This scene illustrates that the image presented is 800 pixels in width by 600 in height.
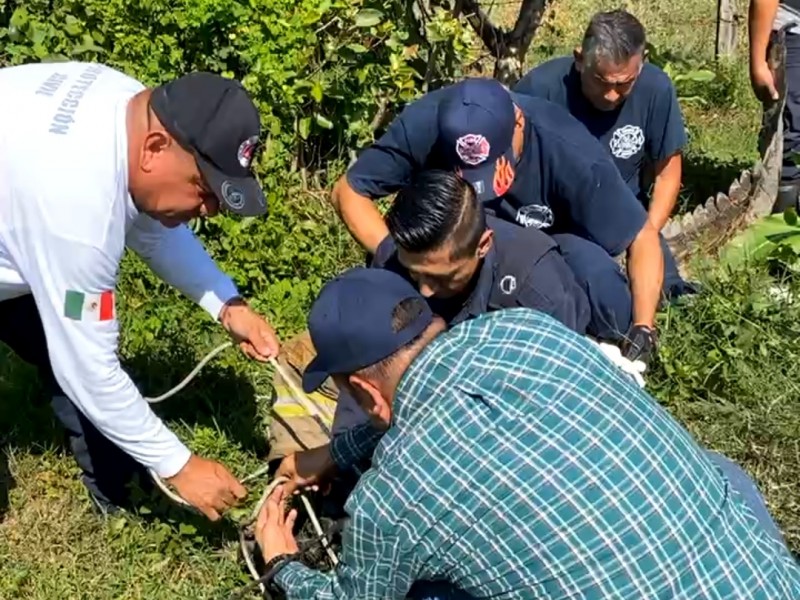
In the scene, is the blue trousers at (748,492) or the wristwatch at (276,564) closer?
the wristwatch at (276,564)

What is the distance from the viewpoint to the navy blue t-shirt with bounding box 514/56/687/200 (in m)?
4.76

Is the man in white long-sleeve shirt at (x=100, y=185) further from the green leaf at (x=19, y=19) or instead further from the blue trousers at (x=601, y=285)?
the green leaf at (x=19, y=19)

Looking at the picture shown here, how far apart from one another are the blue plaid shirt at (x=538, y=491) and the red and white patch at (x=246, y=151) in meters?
0.73

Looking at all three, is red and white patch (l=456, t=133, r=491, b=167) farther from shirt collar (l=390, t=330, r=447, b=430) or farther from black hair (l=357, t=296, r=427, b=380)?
shirt collar (l=390, t=330, r=447, b=430)

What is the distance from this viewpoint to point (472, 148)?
3707 millimetres

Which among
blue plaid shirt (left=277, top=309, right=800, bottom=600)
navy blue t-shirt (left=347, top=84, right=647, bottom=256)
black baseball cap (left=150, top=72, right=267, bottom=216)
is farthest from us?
navy blue t-shirt (left=347, top=84, right=647, bottom=256)

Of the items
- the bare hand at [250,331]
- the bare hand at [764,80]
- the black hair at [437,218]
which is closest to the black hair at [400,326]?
the black hair at [437,218]

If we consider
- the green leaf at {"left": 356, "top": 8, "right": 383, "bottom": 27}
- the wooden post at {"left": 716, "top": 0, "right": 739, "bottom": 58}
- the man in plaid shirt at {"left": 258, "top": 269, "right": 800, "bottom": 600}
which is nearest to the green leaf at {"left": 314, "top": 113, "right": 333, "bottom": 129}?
the green leaf at {"left": 356, "top": 8, "right": 383, "bottom": 27}

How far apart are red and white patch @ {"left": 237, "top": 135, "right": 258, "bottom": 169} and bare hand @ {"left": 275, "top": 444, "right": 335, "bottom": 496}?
898mm

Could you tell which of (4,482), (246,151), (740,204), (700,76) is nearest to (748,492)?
(246,151)

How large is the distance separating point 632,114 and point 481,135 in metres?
1.29

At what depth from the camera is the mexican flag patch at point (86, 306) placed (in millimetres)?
2852

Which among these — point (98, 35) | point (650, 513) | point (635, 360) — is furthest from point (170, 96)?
point (98, 35)

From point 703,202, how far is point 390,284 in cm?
364
